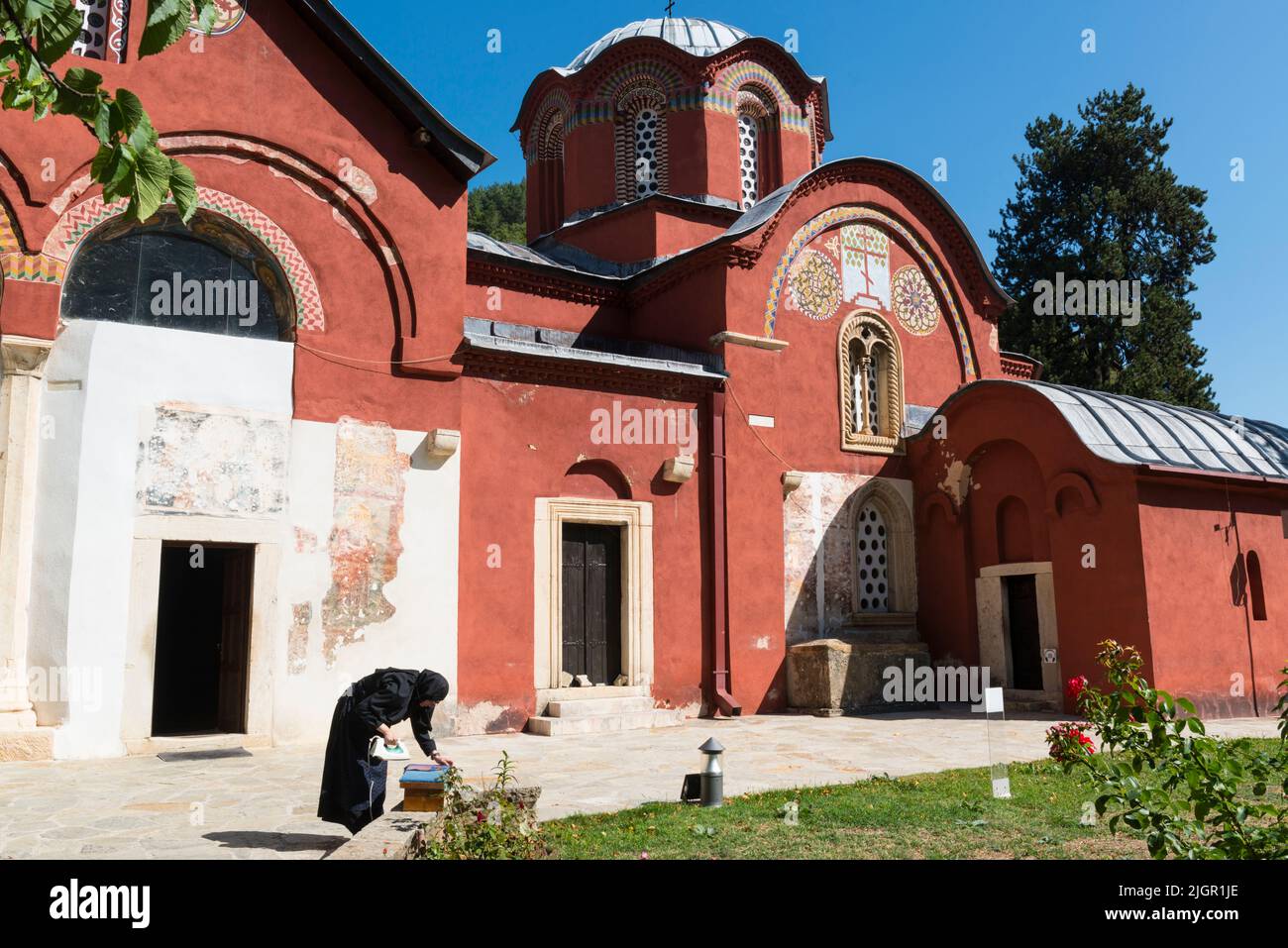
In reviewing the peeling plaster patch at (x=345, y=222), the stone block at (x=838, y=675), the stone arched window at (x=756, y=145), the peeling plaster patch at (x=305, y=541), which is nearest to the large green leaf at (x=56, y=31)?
the peeling plaster patch at (x=305, y=541)

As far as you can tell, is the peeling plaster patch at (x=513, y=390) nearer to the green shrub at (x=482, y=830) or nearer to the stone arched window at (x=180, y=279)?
the stone arched window at (x=180, y=279)

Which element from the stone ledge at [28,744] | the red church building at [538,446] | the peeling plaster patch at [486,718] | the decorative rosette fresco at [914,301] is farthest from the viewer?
the decorative rosette fresco at [914,301]

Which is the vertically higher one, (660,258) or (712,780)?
(660,258)

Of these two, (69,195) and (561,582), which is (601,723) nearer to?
(561,582)

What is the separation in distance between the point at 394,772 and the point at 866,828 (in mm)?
4087

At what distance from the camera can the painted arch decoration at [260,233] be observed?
948 centimetres

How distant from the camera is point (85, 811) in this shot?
652 centimetres

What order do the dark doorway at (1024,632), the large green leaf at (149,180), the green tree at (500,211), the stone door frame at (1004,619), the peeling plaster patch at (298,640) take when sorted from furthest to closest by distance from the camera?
the green tree at (500,211), the dark doorway at (1024,632), the stone door frame at (1004,619), the peeling plaster patch at (298,640), the large green leaf at (149,180)

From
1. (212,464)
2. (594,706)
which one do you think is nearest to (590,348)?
(594,706)

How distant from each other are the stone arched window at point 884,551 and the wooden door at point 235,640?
26.7 feet

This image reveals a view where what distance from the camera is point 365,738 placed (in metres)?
5.58

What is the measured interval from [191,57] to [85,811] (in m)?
7.50
